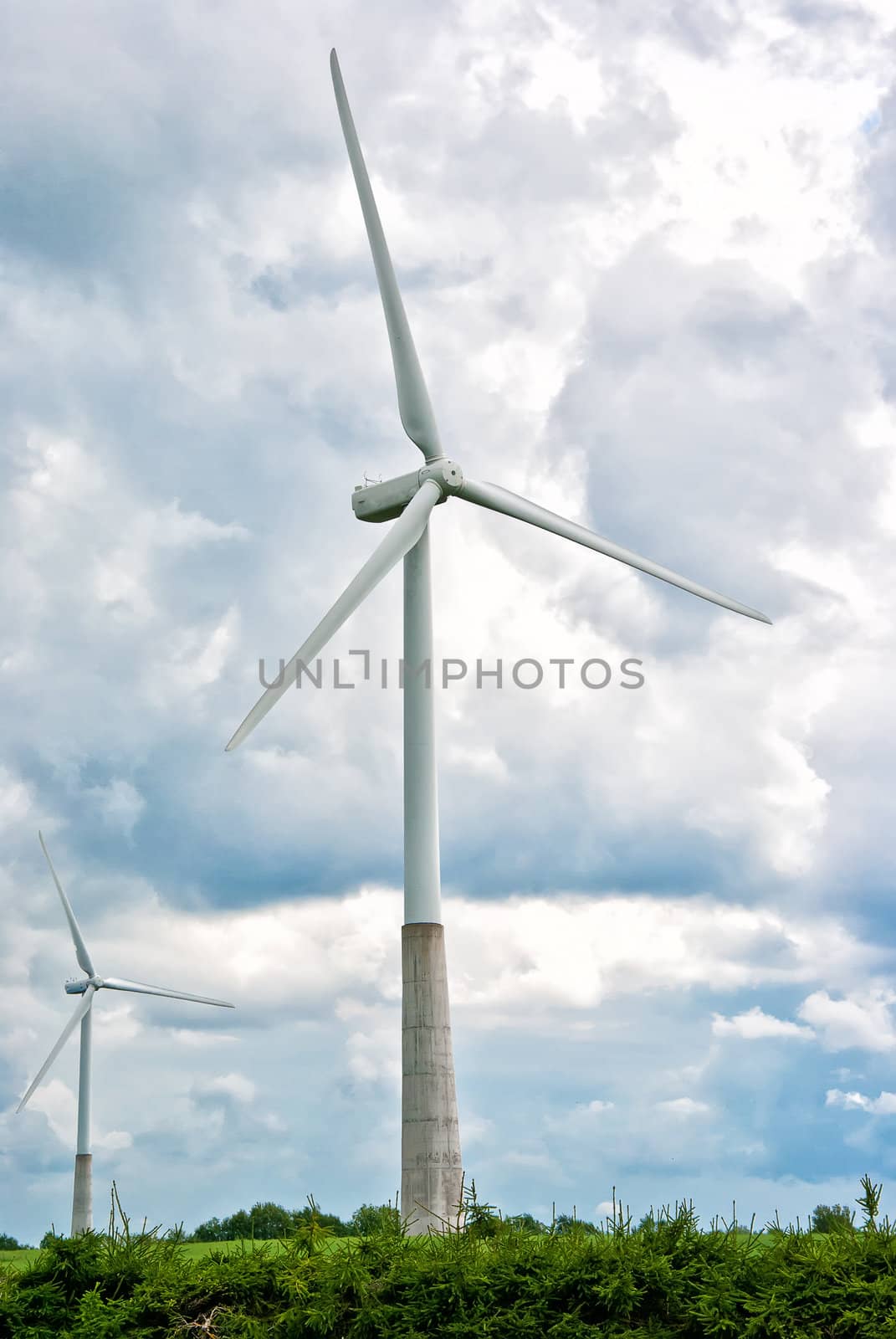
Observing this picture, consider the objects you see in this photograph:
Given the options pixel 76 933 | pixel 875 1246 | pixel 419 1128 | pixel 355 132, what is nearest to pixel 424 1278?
pixel 875 1246

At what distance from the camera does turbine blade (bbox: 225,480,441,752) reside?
31406mm

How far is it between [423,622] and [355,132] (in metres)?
16.3

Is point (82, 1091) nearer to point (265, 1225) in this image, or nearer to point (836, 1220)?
point (265, 1225)

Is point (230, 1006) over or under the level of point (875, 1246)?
over

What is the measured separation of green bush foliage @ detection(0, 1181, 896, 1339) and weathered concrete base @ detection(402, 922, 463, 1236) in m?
11.9

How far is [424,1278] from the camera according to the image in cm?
1991

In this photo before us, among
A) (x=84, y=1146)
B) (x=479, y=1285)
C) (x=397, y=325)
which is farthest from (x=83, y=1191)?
(x=479, y=1285)

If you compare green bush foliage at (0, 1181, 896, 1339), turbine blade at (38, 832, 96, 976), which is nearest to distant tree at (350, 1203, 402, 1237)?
green bush foliage at (0, 1181, 896, 1339)

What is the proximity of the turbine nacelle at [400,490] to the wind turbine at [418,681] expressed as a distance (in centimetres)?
4

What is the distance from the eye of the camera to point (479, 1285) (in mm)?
19469

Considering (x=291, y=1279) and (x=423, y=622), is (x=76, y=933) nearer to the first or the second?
(x=423, y=622)

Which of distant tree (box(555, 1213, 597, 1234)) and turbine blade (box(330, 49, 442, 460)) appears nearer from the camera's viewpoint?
distant tree (box(555, 1213, 597, 1234))

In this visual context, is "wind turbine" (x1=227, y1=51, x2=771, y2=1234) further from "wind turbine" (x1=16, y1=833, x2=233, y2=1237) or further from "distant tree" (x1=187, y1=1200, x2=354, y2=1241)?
"wind turbine" (x1=16, y1=833, x2=233, y2=1237)

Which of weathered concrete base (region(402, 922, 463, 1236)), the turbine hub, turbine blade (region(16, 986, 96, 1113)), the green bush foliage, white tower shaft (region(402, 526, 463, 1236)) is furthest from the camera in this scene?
turbine blade (region(16, 986, 96, 1113))
